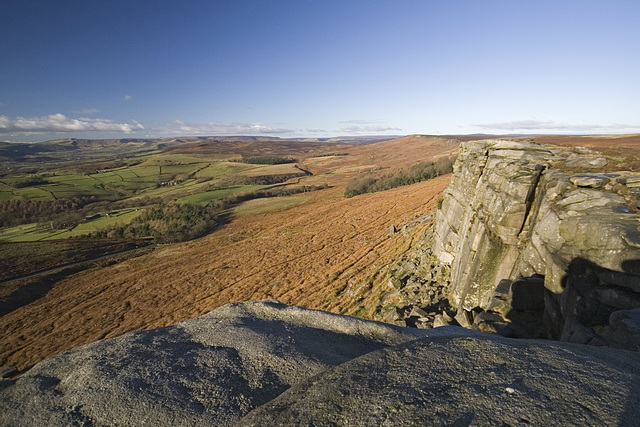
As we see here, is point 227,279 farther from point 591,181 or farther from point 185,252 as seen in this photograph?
point 591,181

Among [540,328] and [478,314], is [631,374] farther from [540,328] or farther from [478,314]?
[478,314]

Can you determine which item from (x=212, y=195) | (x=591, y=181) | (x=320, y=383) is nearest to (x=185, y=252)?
(x=212, y=195)

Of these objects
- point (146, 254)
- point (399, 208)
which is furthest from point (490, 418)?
point (146, 254)

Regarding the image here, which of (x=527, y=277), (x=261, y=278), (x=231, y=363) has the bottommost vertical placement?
(x=261, y=278)

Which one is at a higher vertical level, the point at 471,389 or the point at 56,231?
the point at 471,389

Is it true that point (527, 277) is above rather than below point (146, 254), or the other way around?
above

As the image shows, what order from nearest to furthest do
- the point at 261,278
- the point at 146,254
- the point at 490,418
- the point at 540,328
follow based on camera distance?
the point at 490,418 → the point at 540,328 → the point at 261,278 → the point at 146,254

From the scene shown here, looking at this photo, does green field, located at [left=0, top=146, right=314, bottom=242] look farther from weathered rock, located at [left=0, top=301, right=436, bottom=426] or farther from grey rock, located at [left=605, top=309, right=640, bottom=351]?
grey rock, located at [left=605, top=309, right=640, bottom=351]
